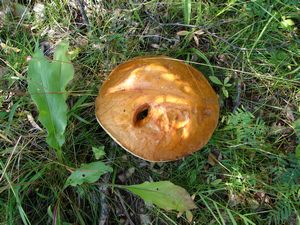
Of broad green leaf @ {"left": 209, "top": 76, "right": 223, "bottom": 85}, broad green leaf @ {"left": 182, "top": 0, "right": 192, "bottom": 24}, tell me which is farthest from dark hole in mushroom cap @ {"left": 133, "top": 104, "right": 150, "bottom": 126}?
broad green leaf @ {"left": 182, "top": 0, "right": 192, "bottom": 24}

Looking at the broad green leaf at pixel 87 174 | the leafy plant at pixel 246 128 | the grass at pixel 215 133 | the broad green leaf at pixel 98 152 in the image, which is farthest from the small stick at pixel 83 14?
the leafy plant at pixel 246 128

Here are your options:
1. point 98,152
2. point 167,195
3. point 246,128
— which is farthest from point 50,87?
point 246,128

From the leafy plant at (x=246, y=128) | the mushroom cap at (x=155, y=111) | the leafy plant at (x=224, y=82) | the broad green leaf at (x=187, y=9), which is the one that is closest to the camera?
the mushroom cap at (x=155, y=111)

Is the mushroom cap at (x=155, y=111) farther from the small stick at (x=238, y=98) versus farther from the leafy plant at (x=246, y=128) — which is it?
the small stick at (x=238, y=98)

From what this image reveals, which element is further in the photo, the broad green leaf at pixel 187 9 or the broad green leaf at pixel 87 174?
the broad green leaf at pixel 187 9

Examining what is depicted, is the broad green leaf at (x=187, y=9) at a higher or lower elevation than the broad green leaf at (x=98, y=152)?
higher

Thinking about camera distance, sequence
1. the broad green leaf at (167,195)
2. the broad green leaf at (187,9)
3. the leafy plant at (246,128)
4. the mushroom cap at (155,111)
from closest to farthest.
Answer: the mushroom cap at (155,111) < the broad green leaf at (167,195) < the leafy plant at (246,128) < the broad green leaf at (187,9)

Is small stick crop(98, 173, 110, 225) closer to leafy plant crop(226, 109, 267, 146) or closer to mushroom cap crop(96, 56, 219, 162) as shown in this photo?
mushroom cap crop(96, 56, 219, 162)
